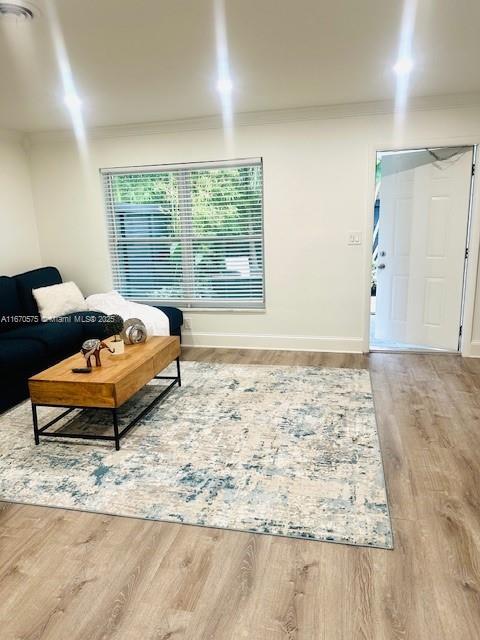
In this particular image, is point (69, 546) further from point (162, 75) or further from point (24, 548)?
point (162, 75)

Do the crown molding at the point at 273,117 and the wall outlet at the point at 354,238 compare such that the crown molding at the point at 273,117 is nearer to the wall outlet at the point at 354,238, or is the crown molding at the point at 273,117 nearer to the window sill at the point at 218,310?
the wall outlet at the point at 354,238

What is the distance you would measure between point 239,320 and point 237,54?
2.76 meters

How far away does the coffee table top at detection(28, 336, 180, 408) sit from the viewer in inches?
105

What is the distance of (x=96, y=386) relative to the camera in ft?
8.75

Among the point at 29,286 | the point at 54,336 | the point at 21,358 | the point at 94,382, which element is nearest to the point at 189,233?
the point at 29,286

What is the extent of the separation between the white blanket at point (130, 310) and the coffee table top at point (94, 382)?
47.7 inches

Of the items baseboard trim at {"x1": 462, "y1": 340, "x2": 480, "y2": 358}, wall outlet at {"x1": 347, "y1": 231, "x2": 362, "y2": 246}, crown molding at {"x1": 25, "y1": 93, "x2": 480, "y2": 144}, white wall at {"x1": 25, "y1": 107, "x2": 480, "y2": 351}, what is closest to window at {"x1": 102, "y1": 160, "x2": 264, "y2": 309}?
white wall at {"x1": 25, "y1": 107, "x2": 480, "y2": 351}

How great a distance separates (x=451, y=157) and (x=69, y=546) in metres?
4.41

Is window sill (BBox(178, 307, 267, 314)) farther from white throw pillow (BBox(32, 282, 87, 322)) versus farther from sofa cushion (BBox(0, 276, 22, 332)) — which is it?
sofa cushion (BBox(0, 276, 22, 332))

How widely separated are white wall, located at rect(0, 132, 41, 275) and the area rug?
214 cm

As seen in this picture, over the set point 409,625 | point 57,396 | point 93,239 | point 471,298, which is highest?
point 93,239

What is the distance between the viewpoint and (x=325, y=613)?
5.18ft

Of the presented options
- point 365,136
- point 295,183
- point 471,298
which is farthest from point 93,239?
point 471,298

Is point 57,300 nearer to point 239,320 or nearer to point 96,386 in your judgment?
point 239,320
